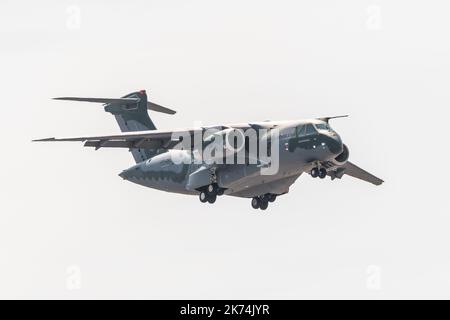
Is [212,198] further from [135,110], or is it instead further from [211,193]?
[135,110]

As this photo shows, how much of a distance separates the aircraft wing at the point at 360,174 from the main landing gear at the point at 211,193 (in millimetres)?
6884

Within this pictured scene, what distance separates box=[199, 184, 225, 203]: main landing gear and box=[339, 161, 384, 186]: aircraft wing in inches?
271

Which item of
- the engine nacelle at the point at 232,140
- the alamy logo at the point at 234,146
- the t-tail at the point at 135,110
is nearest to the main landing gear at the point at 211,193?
the alamy logo at the point at 234,146

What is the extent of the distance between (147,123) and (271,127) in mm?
8965

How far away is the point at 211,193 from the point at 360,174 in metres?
8.53

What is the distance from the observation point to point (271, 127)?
5044 cm

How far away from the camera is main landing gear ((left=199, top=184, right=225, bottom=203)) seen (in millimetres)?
51656

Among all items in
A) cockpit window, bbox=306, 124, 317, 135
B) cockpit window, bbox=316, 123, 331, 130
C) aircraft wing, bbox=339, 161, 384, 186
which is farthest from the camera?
aircraft wing, bbox=339, 161, 384, 186

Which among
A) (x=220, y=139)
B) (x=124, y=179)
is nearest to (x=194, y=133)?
(x=220, y=139)

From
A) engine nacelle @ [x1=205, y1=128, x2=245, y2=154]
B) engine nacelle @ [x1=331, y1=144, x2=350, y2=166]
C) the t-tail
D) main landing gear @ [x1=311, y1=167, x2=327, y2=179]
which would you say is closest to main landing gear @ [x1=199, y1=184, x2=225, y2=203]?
Answer: engine nacelle @ [x1=205, y1=128, x2=245, y2=154]

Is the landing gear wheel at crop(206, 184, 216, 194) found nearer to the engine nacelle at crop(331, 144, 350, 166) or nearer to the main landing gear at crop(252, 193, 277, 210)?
the main landing gear at crop(252, 193, 277, 210)

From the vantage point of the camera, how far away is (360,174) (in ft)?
187

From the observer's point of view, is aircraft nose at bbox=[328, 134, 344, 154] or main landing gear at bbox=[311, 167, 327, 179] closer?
aircraft nose at bbox=[328, 134, 344, 154]

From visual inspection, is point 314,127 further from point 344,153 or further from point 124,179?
point 124,179
